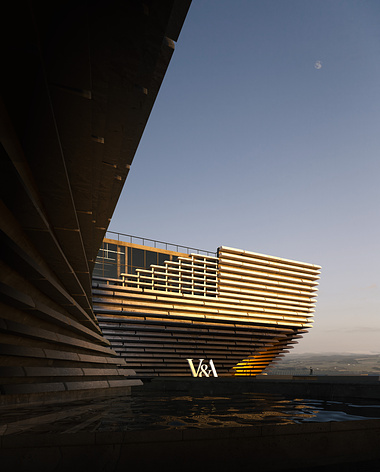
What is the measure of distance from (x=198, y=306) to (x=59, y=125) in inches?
1511

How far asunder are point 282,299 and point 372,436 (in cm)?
4566

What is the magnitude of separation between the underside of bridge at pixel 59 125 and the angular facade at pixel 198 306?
2919 cm

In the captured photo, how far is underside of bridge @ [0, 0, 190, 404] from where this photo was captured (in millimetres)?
4316

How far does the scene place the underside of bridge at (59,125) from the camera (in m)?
4.32

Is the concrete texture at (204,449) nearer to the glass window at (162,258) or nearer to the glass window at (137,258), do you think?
the glass window at (137,258)

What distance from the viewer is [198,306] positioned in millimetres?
43250

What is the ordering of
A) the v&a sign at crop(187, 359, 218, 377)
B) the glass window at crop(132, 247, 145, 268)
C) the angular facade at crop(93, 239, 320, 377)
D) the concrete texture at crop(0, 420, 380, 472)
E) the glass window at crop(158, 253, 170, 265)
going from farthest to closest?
the glass window at crop(158, 253, 170, 265)
the glass window at crop(132, 247, 145, 268)
the v&a sign at crop(187, 359, 218, 377)
the angular facade at crop(93, 239, 320, 377)
the concrete texture at crop(0, 420, 380, 472)

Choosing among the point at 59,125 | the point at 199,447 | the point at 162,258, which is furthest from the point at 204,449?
the point at 162,258

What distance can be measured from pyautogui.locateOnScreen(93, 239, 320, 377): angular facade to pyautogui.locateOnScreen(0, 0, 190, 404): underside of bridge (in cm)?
2919

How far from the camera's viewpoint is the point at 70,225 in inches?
369

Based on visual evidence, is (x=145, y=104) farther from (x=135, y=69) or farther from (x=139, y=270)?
(x=139, y=270)

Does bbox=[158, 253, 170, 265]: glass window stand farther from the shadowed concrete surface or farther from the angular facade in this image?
the shadowed concrete surface

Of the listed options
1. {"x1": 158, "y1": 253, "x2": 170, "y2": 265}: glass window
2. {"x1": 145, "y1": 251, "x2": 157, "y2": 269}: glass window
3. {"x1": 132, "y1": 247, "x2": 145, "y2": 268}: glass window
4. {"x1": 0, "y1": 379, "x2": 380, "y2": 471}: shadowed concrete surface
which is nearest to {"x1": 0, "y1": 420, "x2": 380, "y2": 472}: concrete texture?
{"x1": 0, "y1": 379, "x2": 380, "y2": 471}: shadowed concrete surface

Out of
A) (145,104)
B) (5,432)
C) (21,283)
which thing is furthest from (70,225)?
(5,432)
